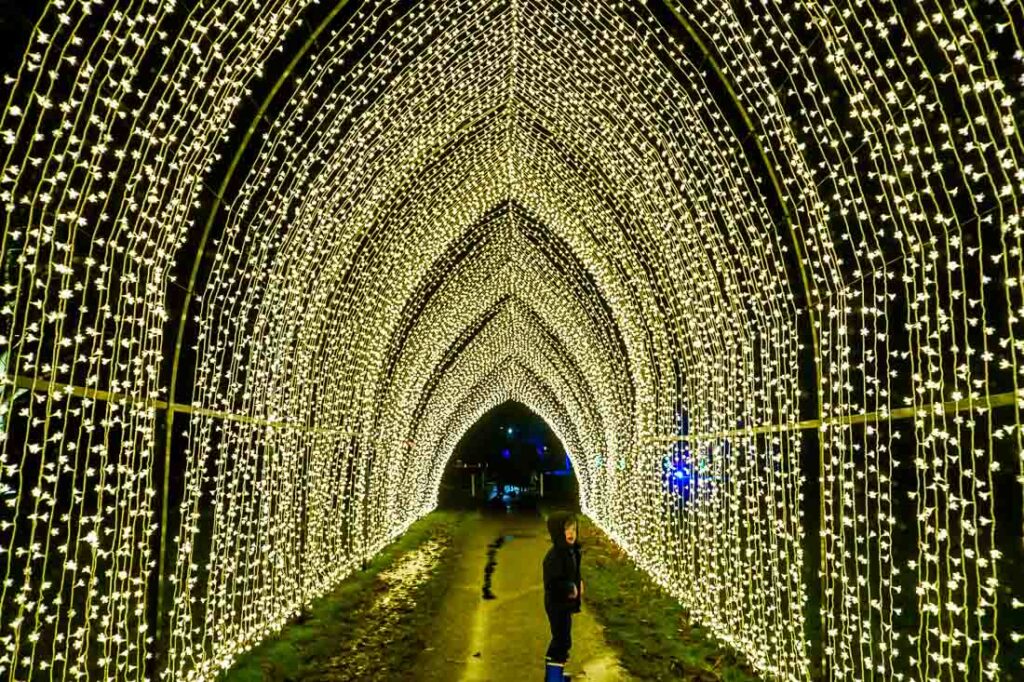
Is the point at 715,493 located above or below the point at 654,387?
below

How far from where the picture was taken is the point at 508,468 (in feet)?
87.4

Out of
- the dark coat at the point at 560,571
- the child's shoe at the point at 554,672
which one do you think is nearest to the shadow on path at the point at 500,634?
the child's shoe at the point at 554,672

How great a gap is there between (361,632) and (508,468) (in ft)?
64.0

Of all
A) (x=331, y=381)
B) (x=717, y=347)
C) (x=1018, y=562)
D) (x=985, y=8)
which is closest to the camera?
(x=985, y=8)

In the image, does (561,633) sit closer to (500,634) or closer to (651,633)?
(500,634)

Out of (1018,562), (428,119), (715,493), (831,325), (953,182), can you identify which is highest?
(428,119)

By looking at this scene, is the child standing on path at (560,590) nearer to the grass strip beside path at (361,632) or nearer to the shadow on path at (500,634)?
the shadow on path at (500,634)

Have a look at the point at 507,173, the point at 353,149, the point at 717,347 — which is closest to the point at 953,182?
the point at 717,347

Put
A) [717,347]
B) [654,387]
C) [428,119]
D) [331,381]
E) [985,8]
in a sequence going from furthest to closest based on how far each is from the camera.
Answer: [654,387] < [331,381] < [428,119] < [717,347] < [985,8]

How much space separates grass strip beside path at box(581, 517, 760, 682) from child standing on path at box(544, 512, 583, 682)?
35.0 inches

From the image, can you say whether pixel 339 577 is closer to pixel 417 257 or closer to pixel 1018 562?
pixel 417 257

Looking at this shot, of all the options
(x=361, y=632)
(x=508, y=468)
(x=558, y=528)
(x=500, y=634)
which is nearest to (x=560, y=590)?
(x=558, y=528)

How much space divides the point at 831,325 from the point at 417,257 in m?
6.46

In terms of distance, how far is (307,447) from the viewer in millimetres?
8227
